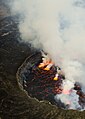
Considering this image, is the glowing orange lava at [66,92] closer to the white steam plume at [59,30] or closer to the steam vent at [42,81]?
the steam vent at [42,81]

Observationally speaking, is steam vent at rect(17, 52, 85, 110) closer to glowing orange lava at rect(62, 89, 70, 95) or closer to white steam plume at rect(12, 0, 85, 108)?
glowing orange lava at rect(62, 89, 70, 95)

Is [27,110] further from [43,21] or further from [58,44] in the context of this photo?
[43,21]

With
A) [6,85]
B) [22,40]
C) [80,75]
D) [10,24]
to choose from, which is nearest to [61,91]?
[80,75]

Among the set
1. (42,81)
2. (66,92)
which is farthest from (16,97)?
(66,92)

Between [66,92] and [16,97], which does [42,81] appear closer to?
[66,92]

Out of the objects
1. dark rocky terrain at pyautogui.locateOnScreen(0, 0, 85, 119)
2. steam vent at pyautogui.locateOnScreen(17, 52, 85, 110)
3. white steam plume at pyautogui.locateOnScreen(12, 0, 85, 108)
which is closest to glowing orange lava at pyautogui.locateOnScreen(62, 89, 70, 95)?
steam vent at pyautogui.locateOnScreen(17, 52, 85, 110)

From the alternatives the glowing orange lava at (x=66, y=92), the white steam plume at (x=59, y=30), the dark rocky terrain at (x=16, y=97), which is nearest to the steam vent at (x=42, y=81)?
the glowing orange lava at (x=66, y=92)
